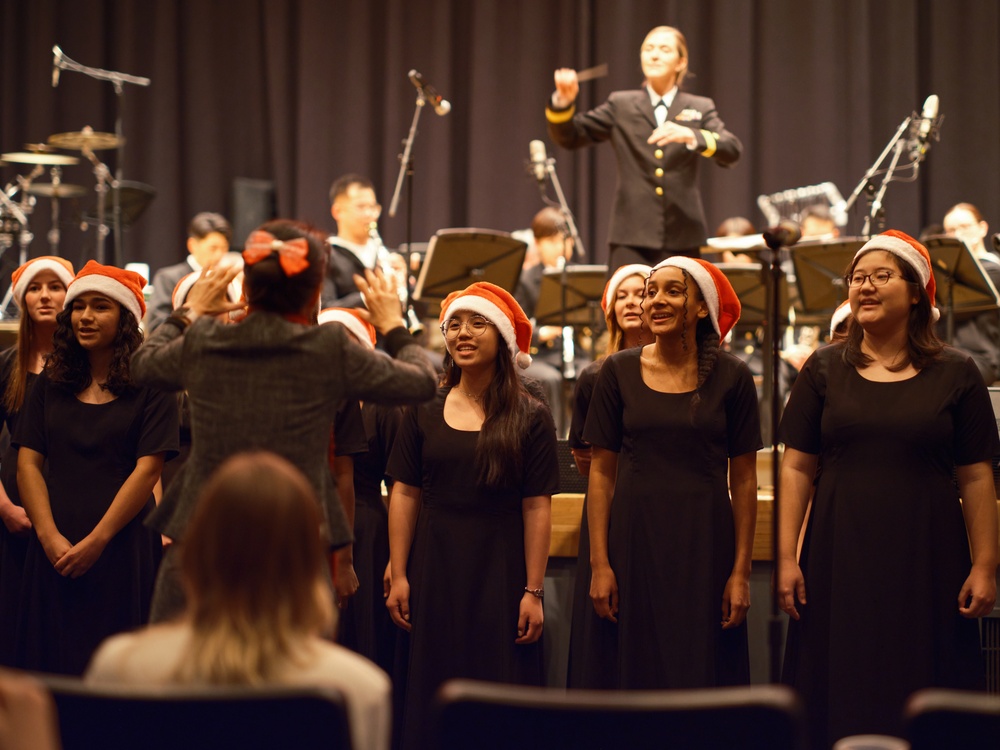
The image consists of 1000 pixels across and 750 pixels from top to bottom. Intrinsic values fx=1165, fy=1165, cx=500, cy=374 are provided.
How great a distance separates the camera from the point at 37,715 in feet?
5.04

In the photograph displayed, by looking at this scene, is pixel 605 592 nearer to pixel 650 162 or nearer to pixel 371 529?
pixel 371 529

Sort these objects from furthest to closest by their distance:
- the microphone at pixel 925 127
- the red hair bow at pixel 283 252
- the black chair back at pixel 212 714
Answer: the microphone at pixel 925 127, the red hair bow at pixel 283 252, the black chair back at pixel 212 714

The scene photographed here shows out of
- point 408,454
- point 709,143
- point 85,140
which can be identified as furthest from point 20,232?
point 408,454

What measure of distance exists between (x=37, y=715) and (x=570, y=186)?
9751mm

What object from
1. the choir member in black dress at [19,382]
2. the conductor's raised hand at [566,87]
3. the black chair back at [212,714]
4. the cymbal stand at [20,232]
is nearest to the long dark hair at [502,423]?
the choir member in black dress at [19,382]

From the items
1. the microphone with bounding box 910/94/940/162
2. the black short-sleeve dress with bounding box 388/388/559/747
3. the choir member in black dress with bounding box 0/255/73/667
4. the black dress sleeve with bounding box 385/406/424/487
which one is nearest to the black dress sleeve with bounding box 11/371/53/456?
the choir member in black dress with bounding box 0/255/73/667

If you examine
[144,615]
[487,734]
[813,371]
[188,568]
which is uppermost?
[813,371]

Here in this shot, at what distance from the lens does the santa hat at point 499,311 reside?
3.67m

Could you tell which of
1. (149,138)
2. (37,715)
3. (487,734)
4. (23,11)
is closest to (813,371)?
(487,734)

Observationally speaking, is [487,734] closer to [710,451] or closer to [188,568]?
[188,568]

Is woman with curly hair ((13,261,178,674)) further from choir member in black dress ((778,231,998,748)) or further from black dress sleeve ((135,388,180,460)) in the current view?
choir member in black dress ((778,231,998,748))

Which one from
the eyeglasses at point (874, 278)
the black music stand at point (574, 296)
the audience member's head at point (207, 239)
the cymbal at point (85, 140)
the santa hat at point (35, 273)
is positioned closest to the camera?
the eyeglasses at point (874, 278)

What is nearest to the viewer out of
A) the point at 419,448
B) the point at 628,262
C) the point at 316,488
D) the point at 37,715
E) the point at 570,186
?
the point at 37,715

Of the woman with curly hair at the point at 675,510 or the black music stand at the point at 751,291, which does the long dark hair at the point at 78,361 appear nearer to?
the woman with curly hair at the point at 675,510
